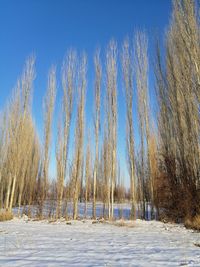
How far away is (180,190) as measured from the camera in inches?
423

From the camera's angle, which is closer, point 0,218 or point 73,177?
point 0,218

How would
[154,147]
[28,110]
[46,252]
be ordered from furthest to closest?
[154,147]
[28,110]
[46,252]

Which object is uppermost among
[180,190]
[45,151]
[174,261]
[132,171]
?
[45,151]

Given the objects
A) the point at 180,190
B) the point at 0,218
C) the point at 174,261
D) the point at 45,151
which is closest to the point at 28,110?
the point at 45,151

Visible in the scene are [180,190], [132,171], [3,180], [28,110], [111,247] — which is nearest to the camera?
[111,247]

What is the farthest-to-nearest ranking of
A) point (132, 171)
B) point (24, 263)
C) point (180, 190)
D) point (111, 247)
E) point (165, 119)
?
point (165, 119) < point (132, 171) < point (180, 190) < point (111, 247) < point (24, 263)

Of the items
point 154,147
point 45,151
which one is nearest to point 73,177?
point 45,151

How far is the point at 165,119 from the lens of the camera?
41.7 ft

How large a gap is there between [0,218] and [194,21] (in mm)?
10385

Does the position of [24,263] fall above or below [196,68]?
below

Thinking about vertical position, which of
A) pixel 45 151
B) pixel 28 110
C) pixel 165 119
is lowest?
pixel 45 151

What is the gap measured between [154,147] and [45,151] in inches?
242

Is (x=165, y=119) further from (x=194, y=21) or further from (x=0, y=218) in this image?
(x=0, y=218)

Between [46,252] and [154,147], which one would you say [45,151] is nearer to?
[154,147]
